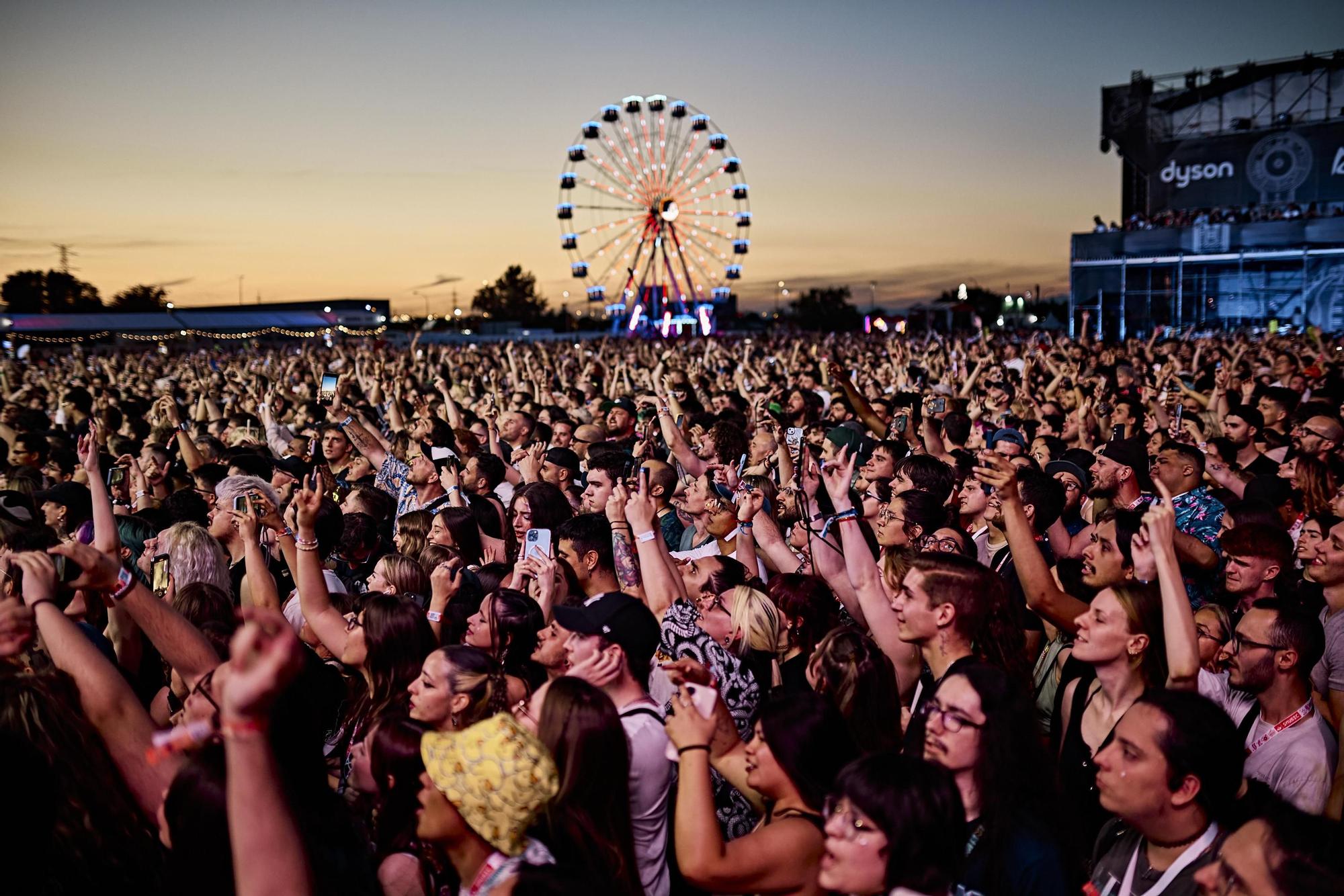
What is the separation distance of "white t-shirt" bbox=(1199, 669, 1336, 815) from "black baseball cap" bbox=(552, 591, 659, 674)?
1881mm

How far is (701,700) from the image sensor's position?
2926 mm

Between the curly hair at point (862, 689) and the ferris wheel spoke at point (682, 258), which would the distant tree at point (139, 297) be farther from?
the curly hair at point (862, 689)

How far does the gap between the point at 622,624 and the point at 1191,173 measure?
5244cm

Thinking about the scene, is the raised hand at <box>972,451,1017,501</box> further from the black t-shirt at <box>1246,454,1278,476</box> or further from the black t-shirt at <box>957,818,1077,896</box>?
the black t-shirt at <box>1246,454,1278,476</box>

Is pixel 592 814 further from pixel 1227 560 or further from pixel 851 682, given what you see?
pixel 1227 560

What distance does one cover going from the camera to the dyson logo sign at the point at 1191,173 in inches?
1876

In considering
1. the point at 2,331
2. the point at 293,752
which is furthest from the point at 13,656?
the point at 2,331

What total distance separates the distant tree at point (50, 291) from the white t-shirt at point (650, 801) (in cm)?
10628

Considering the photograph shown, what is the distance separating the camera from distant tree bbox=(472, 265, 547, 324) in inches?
5108

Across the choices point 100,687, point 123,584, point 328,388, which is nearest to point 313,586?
point 123,584

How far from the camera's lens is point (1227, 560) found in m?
5.18

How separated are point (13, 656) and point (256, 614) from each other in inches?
72.0

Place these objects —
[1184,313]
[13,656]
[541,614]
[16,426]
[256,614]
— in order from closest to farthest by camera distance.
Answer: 1. [256,614]
2. [13,656]
3. [541,614]
4. [16,426]
5. [1184,313]

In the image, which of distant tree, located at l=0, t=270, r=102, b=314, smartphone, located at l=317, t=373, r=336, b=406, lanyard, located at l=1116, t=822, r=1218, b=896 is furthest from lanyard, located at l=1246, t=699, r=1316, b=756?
distant tree, located at l=0, t=270, r=102, b=314
